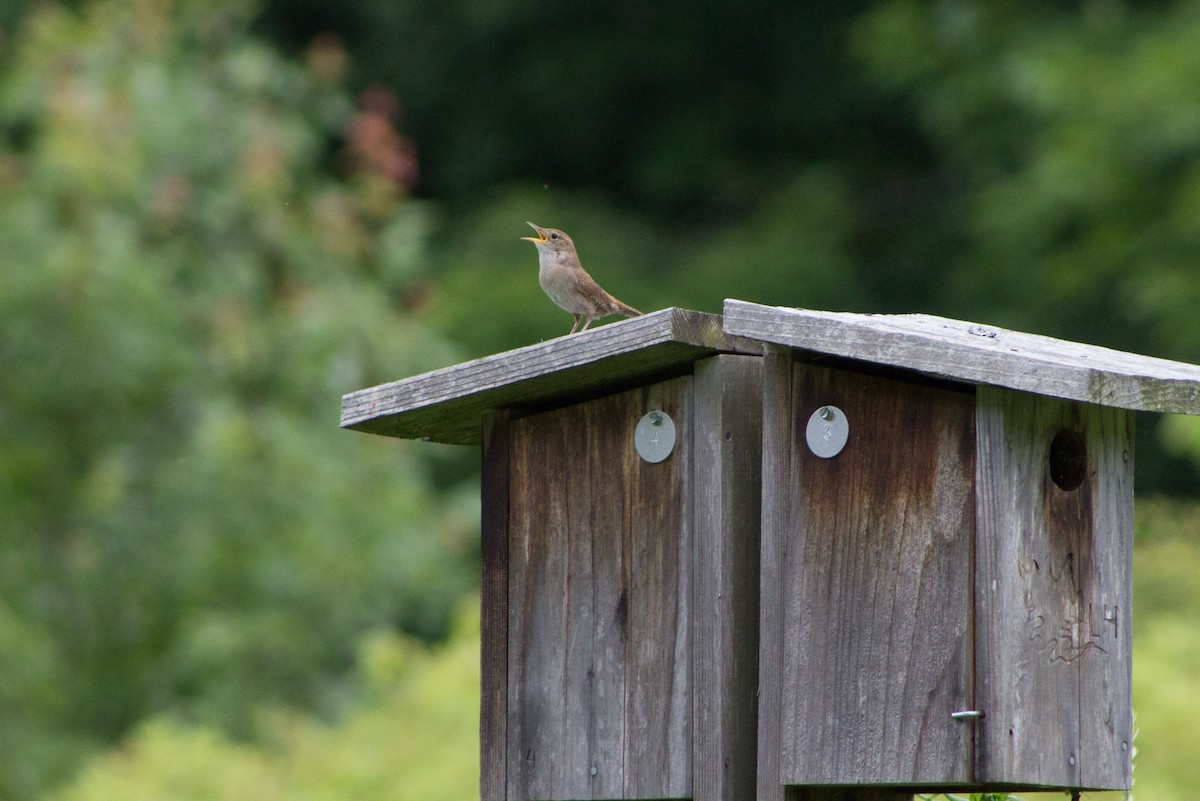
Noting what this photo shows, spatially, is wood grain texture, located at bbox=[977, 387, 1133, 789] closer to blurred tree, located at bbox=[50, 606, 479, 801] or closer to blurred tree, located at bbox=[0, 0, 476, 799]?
blurred tree, located at bbox=[50, 606, 479, 801]

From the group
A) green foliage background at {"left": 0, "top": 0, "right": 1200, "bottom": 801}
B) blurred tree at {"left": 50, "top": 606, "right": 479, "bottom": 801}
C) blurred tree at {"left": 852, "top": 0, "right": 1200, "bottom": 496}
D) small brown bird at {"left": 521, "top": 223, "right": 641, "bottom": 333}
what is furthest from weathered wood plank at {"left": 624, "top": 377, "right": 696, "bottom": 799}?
blurred tree at {"left": 852, "top": 0, "right": 1200, "bottom": 496}

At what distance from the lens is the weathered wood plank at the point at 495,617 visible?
3.43 metres

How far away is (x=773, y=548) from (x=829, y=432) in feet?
0.71

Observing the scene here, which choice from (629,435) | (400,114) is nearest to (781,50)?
(400,114)

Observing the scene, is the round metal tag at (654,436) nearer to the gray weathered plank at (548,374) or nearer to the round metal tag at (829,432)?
the gray weathered plank at (548,374)

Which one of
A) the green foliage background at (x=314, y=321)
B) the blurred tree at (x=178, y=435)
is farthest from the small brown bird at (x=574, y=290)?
the blurred tree at (x=178, y=435)

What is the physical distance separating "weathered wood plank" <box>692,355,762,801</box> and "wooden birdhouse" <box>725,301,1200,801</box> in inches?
2.5

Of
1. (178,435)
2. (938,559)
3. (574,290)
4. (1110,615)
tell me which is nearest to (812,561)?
(938,559)

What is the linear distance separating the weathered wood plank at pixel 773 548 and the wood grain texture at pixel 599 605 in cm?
15

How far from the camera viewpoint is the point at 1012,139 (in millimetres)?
13789

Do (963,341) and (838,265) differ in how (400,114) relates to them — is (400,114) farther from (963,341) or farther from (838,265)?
(963,341)

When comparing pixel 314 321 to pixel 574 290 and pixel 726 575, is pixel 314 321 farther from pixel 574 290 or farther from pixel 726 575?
pixel 726 575

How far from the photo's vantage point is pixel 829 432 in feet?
10.0

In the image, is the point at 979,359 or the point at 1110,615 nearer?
the point at 979,359
